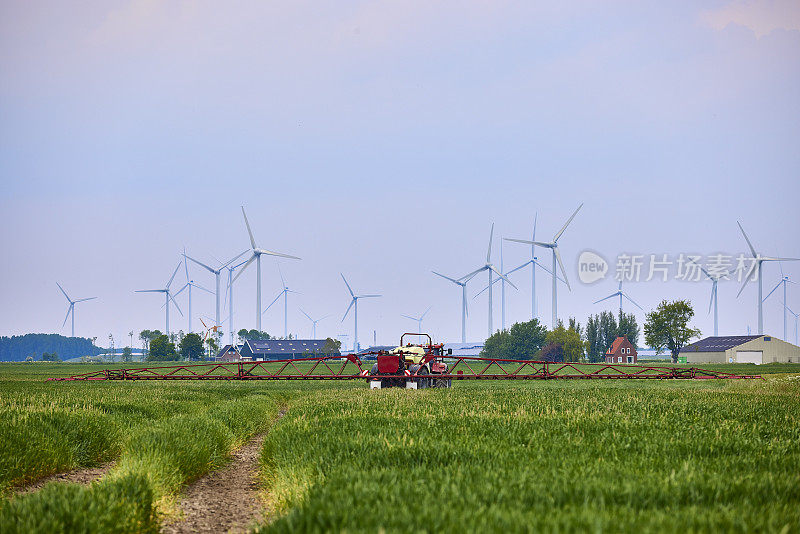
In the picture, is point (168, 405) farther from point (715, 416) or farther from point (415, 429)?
point (715, 416)

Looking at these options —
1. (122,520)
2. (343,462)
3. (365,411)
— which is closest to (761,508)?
(343,462)

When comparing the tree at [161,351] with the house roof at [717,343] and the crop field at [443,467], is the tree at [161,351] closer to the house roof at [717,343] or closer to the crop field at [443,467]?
the house roof at [717,343]

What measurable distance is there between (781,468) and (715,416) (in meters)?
8.90

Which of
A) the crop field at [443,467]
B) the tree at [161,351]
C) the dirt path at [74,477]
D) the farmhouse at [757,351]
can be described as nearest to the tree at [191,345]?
the tree at [161,351]

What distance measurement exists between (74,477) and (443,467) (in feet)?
31.2

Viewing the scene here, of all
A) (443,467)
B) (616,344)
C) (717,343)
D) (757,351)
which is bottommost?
(757,351)

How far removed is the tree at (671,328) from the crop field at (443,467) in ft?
513

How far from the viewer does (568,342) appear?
171 metres

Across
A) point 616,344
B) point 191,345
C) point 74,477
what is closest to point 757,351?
point 616,344

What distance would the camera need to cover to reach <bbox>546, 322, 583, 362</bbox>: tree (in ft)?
560

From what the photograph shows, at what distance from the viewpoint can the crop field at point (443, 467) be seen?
739cm

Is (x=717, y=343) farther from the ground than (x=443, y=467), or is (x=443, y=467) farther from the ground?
(x=443, y=467)

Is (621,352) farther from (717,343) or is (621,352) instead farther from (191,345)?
(191,345)

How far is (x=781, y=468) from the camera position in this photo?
11.1m
